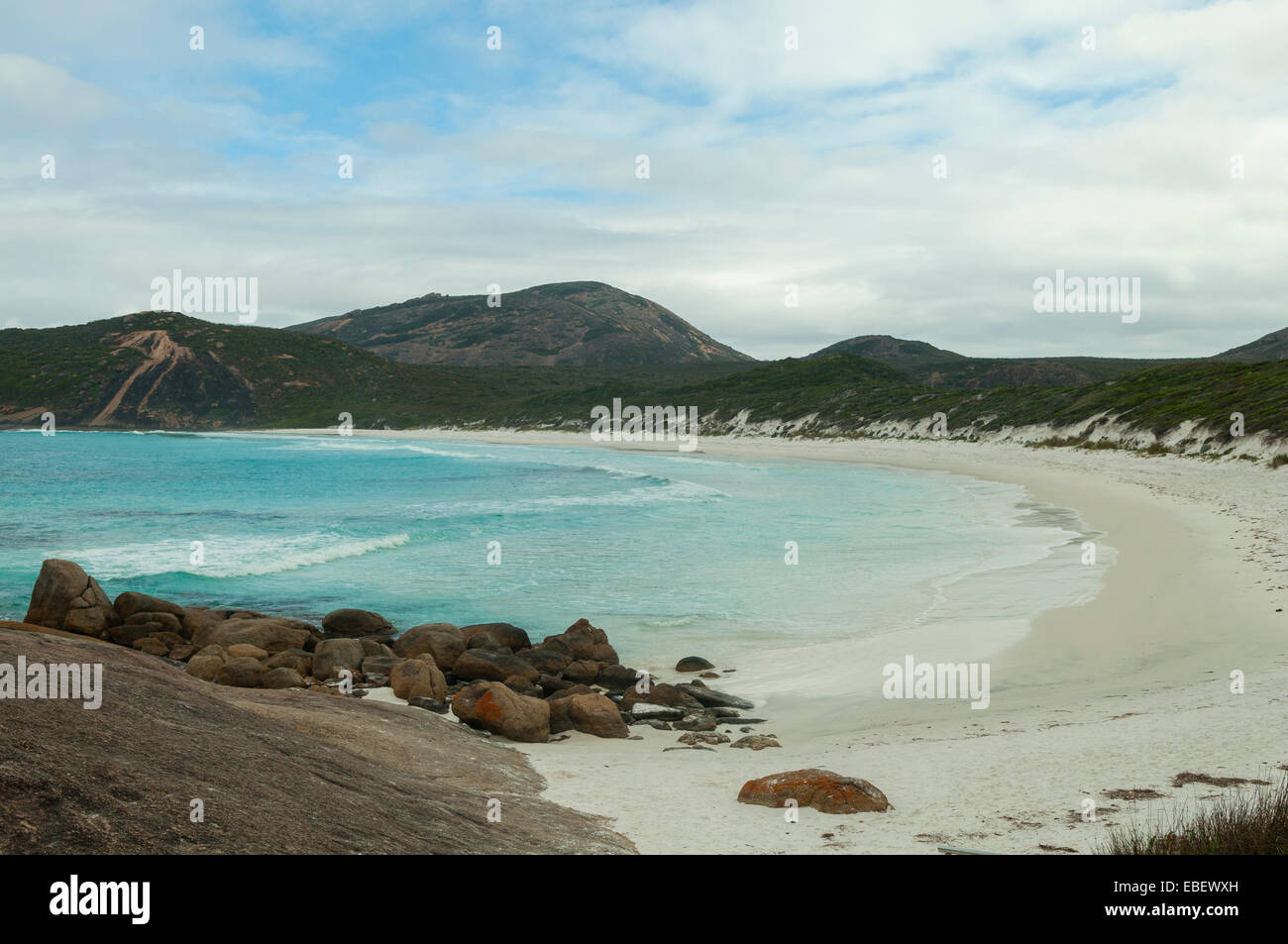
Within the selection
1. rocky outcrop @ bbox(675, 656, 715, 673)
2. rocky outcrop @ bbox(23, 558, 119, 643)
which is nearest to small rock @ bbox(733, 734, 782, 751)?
rocky outcrop @ bbox(675, 656, 715, 673)

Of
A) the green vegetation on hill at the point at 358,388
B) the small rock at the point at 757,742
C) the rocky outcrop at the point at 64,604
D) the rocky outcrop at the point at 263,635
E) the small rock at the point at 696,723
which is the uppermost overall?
the green vegetation on hill at the point at 358,388

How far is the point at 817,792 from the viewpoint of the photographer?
643cm

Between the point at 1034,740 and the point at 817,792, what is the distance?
260 centimetres

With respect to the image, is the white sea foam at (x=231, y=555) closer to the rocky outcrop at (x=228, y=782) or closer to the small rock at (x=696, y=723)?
the small rock at (x=696, y=723)

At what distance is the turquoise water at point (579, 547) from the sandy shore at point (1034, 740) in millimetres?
2017

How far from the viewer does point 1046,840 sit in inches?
210

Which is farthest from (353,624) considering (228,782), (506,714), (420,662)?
(228,782)

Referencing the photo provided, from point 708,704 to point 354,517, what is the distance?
24.2 metres

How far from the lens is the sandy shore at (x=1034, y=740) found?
19.3 feet

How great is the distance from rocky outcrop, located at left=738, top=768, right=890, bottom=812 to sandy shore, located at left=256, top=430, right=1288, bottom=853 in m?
0.12

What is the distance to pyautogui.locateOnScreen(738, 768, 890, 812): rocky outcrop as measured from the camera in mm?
6320

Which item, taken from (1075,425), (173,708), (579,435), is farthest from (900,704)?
(579,435)

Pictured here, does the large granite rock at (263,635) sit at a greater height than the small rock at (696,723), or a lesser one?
greater

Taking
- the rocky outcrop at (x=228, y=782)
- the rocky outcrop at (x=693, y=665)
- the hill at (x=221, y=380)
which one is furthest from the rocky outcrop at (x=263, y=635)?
the hill at (x=221, y=380)
